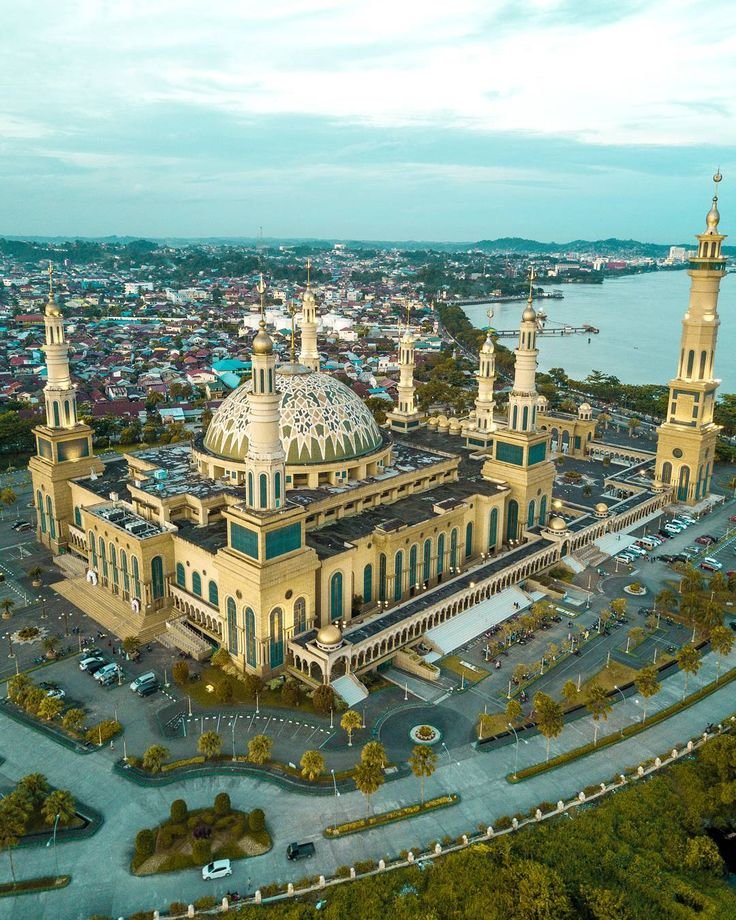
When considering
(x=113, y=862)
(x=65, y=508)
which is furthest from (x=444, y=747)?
(x=65, y=508)

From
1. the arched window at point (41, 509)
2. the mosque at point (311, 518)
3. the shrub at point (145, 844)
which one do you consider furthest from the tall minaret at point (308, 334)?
the shrub at point (145, 844)

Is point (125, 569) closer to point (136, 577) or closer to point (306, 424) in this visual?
point (136, 577)

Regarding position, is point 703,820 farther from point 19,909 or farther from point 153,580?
point 153,580

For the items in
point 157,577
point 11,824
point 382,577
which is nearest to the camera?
point 11,824

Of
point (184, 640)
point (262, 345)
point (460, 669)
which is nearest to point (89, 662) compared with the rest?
point (184, 640)

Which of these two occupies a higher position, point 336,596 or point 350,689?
point 336,596

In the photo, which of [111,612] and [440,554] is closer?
[111,612]
